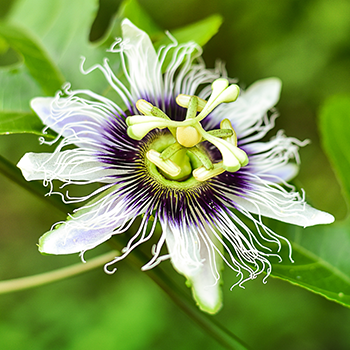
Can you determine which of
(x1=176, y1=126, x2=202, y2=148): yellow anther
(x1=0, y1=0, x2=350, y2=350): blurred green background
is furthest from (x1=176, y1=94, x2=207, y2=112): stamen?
(x1=0, y1=0, x2=350, y2=350): blurred green background

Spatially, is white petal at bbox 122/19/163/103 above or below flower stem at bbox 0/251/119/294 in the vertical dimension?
above

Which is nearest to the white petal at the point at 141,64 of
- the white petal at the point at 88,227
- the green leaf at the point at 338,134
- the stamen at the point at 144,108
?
the stamen at the point at 144,108

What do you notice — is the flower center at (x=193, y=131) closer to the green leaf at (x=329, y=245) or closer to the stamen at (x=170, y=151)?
the stamen at (x=170, y=151)

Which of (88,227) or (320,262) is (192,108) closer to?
(88,227)

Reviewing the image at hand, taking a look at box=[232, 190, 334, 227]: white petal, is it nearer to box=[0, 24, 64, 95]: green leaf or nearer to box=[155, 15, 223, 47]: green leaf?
box=[155, 15, 223, 47]: green leaf

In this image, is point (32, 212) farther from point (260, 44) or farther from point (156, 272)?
point (156, 272)

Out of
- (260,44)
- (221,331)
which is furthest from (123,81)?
(260,44)
